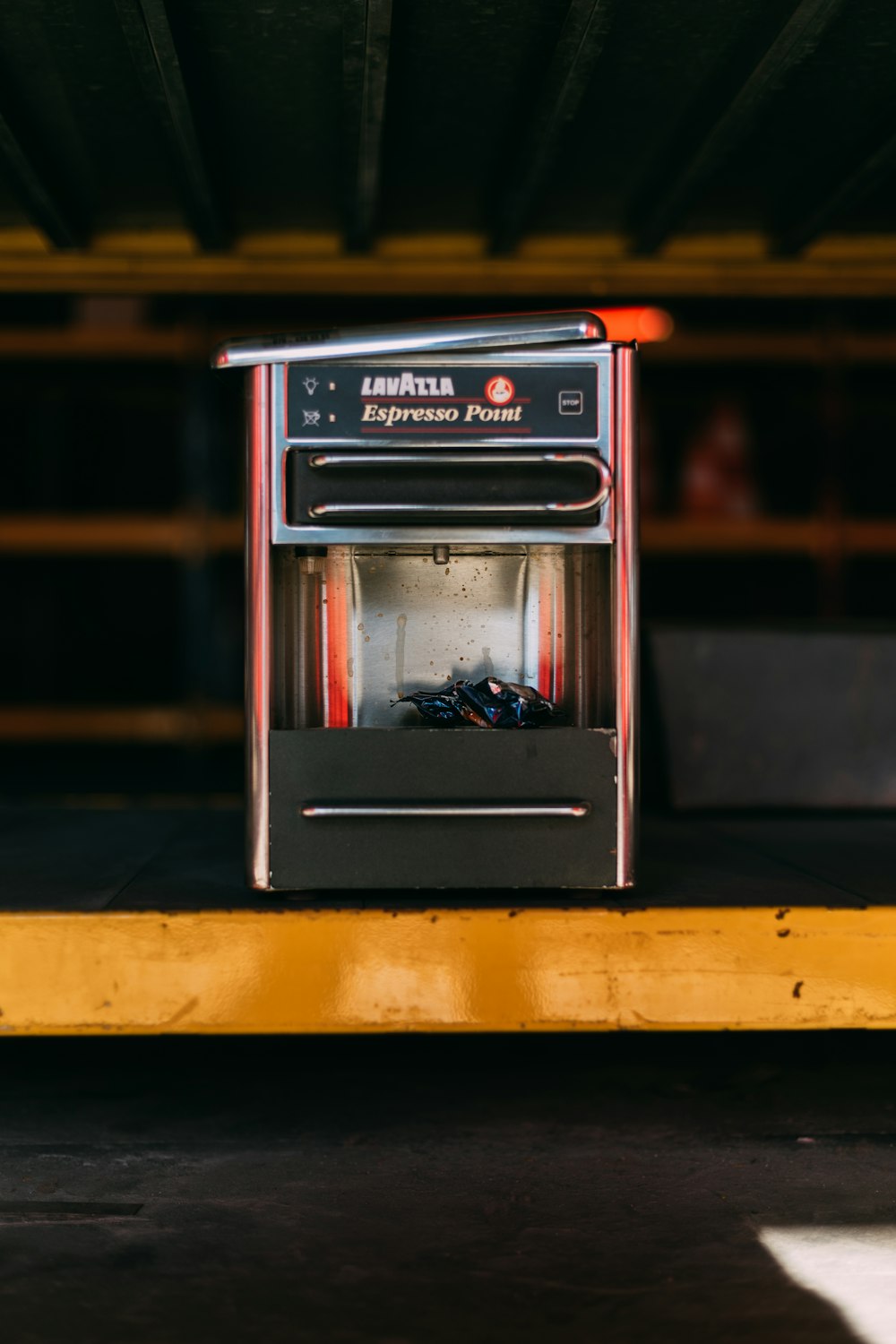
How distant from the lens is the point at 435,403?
5.42 feet

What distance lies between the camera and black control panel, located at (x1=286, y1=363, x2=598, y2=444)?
1653mm

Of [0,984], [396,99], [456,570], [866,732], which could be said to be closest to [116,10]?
[396,99]

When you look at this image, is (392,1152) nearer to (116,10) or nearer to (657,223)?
(116,10)

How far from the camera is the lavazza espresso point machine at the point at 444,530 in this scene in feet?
5.34

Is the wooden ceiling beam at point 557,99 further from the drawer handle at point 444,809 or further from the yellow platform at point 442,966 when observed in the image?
the yellow platform at point 442,966

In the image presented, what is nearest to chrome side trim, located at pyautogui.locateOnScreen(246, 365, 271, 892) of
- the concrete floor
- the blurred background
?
the blurred background

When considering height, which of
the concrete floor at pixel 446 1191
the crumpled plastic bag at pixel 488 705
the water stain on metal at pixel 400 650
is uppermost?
the water stain on metal at pixel 400 650

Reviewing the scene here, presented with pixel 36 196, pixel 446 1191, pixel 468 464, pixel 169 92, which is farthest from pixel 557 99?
pixel 446 1191

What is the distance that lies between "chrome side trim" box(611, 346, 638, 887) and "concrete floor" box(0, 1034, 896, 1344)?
1.54 feet

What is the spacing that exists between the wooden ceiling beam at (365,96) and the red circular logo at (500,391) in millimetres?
721

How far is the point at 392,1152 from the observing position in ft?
5.72

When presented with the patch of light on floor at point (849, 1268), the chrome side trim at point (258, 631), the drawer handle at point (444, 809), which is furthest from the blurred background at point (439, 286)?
the patch of light on floor at point (849, 1268)

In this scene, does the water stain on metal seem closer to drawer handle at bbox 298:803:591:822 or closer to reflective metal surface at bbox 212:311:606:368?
drawer handle at bbox 298:803:591:822

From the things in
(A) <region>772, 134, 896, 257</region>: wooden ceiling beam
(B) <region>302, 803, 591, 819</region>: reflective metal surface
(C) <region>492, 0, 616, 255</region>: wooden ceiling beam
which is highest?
(C) <region>492, 0, 616, 255</region>: wooden ceiling beam
